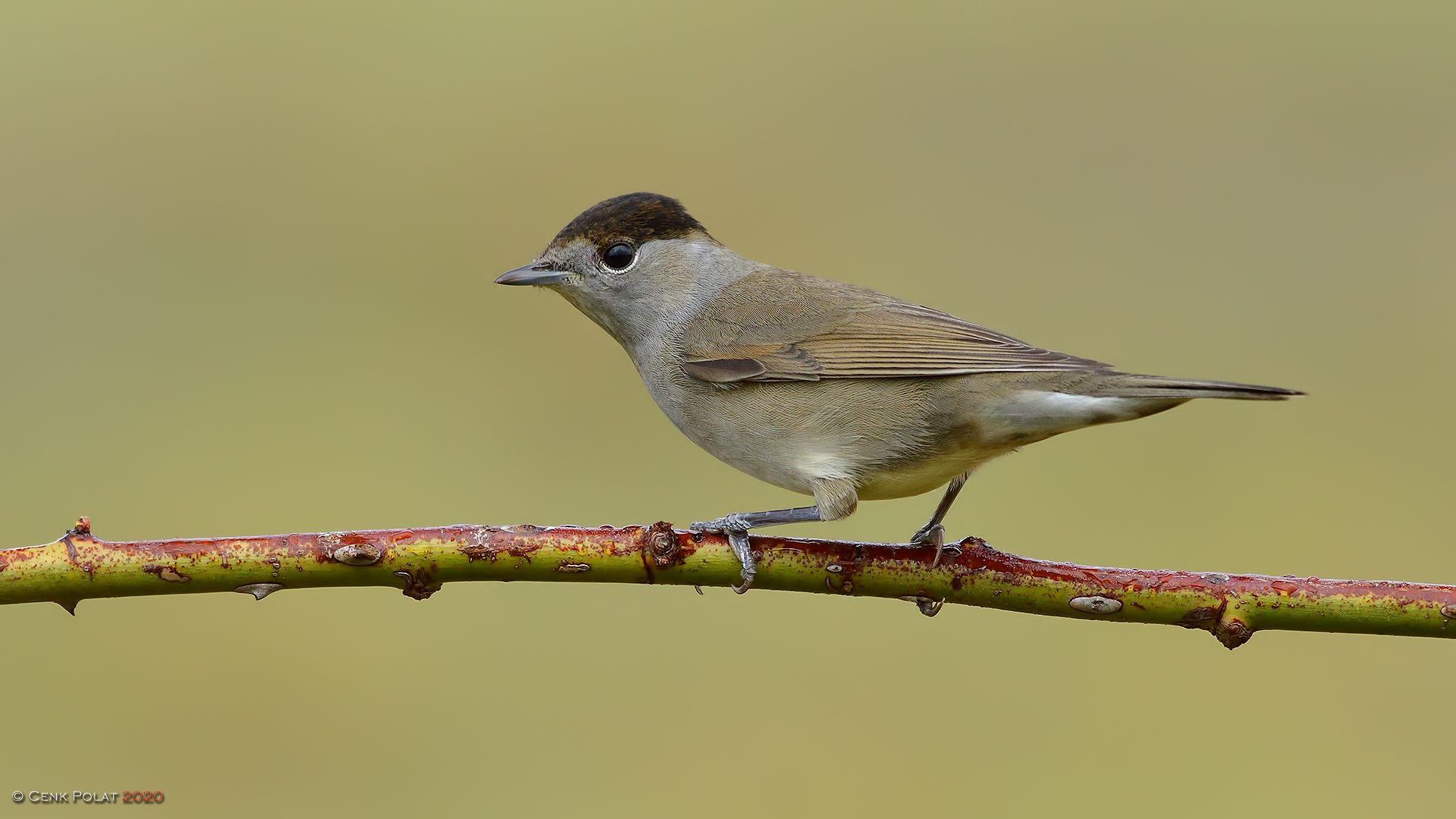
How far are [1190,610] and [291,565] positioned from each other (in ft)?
6.13

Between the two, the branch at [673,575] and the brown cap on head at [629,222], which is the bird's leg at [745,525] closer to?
the branch at [673,575]

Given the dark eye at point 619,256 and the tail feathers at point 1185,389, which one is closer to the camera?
the tail feathers at point 1185,389

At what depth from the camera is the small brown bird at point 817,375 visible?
2861 millimetres

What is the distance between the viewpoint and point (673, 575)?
234 centimetres

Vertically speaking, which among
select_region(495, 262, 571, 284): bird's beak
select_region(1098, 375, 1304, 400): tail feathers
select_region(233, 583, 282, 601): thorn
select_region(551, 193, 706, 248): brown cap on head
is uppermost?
select_region(551, 193, 706, 248): brown cap on head

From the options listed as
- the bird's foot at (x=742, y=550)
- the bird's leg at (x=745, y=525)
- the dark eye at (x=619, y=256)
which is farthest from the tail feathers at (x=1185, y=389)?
the dark eye at (x=619, y=256)

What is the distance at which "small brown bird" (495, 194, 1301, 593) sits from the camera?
113 inches

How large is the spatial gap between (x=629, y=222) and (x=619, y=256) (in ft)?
0.39

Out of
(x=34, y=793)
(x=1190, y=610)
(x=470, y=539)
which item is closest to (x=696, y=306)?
(x=470, y=539)

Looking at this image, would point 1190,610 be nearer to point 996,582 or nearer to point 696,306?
point 996,582

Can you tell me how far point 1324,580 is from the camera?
2225 mm

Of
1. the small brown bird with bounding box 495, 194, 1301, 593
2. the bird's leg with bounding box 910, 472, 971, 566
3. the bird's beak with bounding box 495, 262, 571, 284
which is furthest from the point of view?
the bird's beak with bounding box 495, 262, 571, 284

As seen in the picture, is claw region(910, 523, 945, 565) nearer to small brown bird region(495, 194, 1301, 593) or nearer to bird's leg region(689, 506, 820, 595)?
small brown bird region(495, 194, 1301, 593)

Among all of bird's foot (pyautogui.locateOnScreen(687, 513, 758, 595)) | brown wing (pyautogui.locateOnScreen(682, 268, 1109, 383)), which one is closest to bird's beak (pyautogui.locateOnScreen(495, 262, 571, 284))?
brown wing (pyautogui.locateOnScreen(682, 268, 1109, 383))
